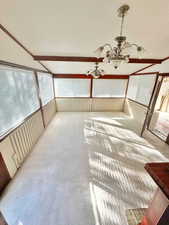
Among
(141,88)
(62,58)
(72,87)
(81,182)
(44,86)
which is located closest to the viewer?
(81,182)

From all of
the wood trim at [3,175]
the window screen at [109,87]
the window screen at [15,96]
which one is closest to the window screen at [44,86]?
the window screen at [15,96]

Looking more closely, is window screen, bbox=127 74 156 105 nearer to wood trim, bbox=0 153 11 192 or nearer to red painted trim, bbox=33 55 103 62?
red painted trim, bbox=33 55 103 62

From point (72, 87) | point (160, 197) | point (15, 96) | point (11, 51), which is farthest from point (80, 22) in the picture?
point (72, 87)

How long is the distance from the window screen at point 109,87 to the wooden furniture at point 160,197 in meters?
4.97

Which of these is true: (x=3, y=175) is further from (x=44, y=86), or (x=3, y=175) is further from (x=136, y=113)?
(x=136, y=113)

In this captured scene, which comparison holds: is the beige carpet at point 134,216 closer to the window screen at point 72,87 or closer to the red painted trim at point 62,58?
the red painted trim at point 62,58

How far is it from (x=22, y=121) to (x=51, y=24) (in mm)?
1910

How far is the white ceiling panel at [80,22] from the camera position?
132 cm

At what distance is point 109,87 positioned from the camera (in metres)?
5.38

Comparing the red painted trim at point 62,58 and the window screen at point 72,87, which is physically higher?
the red painted trim at point 62,58

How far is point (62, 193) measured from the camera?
5.40 ft

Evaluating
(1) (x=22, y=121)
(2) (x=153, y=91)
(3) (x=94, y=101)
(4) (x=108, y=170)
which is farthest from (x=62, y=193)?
(3) (x=94, y=101)

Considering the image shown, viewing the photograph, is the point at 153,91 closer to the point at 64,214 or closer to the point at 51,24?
the point at 51,24

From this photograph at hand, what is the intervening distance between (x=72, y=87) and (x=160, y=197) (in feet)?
16.7
